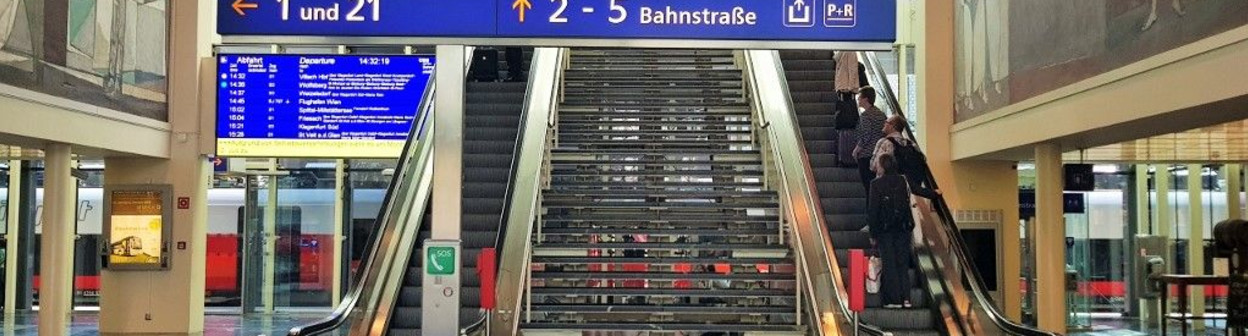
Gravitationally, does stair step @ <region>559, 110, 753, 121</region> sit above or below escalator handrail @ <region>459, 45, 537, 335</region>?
above

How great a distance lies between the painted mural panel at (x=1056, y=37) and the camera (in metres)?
8.88

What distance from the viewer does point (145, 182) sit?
1541 cm

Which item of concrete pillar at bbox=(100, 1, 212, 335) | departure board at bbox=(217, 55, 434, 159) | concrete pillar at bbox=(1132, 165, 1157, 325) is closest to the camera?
departure board at bbox=(217, 55, 434, 159)

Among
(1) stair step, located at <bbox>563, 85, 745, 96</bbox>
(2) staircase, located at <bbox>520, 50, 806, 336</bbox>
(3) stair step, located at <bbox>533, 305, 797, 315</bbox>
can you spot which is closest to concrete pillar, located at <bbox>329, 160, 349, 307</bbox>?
(2) staircase, located at <bbox>520, 50, 806, 336</bbox>

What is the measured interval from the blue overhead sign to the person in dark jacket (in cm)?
243

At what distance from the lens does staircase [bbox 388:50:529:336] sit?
34.0 feet

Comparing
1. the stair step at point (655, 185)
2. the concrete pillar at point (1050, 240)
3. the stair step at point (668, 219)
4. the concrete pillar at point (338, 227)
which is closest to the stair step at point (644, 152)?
the stair step at point (655, 185)

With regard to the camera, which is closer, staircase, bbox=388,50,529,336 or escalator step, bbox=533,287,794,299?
staircase, bbox=388,50,529,336

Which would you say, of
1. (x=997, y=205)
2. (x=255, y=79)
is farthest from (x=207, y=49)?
(x=997, y=205)

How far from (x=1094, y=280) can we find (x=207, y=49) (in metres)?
13.9

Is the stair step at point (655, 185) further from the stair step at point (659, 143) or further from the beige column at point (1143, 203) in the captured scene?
the beige column at point (1143, 203)

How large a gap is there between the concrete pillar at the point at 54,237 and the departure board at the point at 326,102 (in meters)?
2.57

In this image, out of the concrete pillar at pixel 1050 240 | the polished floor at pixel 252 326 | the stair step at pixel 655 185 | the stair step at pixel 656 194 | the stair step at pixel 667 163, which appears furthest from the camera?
the polished floor at pixel 252 326

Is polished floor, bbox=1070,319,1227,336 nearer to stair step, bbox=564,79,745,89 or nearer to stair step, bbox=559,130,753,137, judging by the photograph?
stair step, bbox=564,79,745,89
